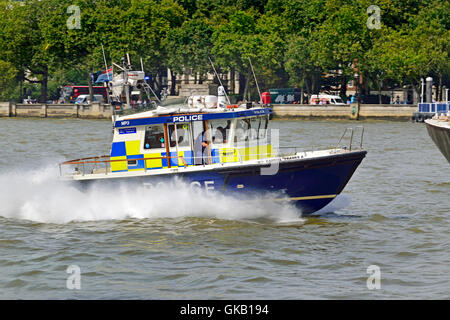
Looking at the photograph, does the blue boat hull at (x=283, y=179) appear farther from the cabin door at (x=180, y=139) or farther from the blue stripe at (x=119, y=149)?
the blue stripe at (x=119, y=149)

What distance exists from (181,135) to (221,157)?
1.26 meters

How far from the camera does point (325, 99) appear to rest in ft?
304

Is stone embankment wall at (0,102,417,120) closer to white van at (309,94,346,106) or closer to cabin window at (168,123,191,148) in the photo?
white van at (309,94,346,106)

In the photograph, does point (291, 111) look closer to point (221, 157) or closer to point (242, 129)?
point (242, 129)

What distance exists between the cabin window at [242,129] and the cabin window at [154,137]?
6.67 ft

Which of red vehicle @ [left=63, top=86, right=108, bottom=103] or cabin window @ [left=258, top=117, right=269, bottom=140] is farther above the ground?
cabin window @ [left=258, top=117, right=269, bottom=140]

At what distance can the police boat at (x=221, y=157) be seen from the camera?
21891 millimetres

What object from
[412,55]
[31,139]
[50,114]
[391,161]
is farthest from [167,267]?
[50,114]

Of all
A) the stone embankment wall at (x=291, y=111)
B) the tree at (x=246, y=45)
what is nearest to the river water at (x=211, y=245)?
the stone embankment wall at (x=291, y=111)

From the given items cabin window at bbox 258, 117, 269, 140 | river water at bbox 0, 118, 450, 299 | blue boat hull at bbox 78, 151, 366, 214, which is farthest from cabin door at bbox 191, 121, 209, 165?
cabin window at bbox 258, 117, 269, 140

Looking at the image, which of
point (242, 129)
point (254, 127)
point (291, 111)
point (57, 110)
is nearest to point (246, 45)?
point (291, 111)

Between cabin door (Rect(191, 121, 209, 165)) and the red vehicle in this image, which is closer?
cabin door (Rect(191, 121, 209, 165))

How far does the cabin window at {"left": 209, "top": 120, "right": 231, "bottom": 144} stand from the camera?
74.1 feet

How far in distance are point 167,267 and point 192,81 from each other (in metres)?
89.6
